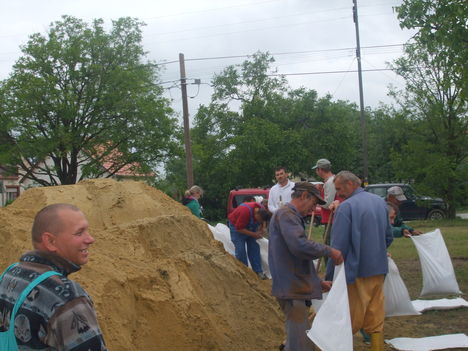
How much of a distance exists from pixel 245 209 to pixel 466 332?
3.25 meters

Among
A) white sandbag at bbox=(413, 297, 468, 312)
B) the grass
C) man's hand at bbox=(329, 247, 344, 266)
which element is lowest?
the grass

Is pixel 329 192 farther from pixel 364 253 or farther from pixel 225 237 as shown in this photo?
pixel 225 237

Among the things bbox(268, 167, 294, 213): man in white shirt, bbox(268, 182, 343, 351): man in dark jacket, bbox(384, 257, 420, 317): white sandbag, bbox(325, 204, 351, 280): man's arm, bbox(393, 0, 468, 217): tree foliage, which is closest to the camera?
bbox(268, 182, 343, 351): man in dark jacket

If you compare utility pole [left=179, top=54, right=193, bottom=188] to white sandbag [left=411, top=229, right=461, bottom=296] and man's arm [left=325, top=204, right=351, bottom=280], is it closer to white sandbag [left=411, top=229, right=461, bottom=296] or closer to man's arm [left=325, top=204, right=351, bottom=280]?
white sandbag [left=411, top=229, right=461, bottom=296]

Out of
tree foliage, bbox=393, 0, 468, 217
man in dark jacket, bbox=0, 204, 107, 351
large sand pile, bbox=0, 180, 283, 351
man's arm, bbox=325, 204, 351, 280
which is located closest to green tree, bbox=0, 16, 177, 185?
tree foliage, bbox=393, 0, 468, 217

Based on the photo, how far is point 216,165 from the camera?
33438 mm

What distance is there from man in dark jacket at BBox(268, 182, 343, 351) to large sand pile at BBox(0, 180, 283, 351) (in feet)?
3.26

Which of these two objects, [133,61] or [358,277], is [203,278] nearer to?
Answer: [358,277]

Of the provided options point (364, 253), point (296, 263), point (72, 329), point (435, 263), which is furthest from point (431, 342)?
point (72, 329)

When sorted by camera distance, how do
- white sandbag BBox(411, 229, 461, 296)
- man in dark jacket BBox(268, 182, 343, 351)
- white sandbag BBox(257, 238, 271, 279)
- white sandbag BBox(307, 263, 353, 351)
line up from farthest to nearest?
white sandbag BBox(257, 238, 271, 279)
white sandbag BBox(411, 229, 461, 296)
man in dark jacket BBox(268, 182, 343, 351)
white sandbag BBox(307, 263, 353, 351)

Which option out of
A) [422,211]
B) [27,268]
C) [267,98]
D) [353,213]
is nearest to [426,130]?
[422,211]

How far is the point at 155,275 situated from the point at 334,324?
6.05 feet

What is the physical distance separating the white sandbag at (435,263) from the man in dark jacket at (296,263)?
3.16 meters

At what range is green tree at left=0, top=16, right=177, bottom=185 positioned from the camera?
23.1 m
